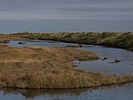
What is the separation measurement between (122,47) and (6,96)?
1868 inches

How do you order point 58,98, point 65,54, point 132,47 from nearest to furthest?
point 58,98
point 65,54
point 132,47

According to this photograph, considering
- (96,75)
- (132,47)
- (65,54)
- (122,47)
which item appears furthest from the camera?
(122,47)

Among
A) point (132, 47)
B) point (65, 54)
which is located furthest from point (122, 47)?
point (65, 54)

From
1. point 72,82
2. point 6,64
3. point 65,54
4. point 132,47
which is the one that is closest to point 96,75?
point 72,82

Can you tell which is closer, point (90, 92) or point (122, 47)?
point (90, 92)

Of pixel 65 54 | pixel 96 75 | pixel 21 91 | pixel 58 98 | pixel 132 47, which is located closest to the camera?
pixel 58 98

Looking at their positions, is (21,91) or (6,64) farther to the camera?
(6,64)

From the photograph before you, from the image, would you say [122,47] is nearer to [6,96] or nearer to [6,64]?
[6,64]

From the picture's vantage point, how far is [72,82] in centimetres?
2859

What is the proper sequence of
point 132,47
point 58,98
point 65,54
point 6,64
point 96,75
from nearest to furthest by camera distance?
1. point 58,98
2. point 96,75
3. point 6,64
4. point 65,54
5. point 132,47

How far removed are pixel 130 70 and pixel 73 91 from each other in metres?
10.8

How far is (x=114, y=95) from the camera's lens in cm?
2648

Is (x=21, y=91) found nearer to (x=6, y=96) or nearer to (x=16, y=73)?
(x=6, y=96)

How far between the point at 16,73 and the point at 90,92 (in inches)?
257
